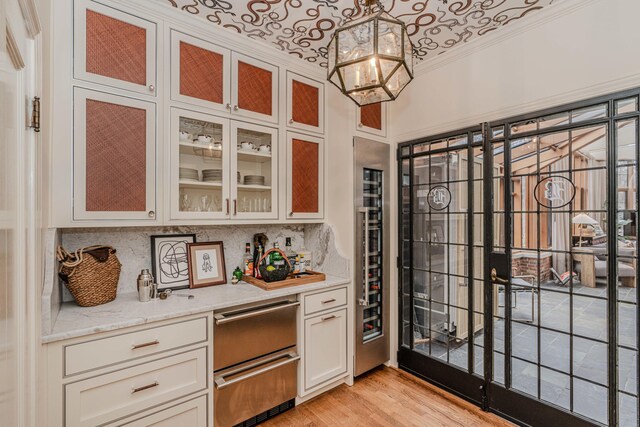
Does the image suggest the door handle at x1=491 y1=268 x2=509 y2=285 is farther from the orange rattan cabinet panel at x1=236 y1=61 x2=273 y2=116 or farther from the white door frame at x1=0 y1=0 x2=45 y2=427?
the white door frame at x1=0 y1=0 x2=45 y2=427

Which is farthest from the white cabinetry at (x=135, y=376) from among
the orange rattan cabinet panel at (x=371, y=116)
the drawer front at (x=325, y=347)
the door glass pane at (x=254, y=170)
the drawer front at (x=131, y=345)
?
the orange rattan cabinet panel at (x=371, y=116)

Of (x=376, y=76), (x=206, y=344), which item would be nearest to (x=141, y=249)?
(x=206, y=344)

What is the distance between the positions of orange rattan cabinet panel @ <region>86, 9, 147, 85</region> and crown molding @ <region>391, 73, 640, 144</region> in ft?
7.05

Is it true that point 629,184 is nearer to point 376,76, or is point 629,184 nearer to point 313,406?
point 376,76

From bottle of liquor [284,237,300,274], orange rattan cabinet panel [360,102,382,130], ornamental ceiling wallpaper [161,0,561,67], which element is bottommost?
bottle of liquor [284,237,300,274]

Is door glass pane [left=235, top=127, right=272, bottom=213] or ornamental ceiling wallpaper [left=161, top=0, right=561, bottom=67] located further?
door glass pane [left=235, top=127, right=272, bottom=213]

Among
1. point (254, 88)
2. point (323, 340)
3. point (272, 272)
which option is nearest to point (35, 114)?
point (254, 88)

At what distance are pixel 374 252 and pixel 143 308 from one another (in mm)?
1908

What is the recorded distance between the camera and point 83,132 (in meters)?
1.71

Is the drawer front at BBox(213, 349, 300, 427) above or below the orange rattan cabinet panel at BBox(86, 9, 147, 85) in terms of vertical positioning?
below

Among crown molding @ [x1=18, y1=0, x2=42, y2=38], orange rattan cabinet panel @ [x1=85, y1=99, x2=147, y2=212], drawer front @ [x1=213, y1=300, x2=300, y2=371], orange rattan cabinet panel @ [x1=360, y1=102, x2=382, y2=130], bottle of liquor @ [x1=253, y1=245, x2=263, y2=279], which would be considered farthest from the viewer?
orange rattan cabinet panel @ [x1=360, y1=102, x2=382, y2=130]

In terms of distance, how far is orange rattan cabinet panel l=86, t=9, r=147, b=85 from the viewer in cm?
174

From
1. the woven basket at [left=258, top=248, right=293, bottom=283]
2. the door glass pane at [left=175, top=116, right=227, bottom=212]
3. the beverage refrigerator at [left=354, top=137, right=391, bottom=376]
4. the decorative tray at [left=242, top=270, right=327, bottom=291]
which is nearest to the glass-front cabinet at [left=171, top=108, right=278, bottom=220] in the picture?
the door glass pane at [left=175, top=116, right=227, bottom=212]

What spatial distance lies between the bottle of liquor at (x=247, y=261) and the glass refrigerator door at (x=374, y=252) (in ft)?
3.45
